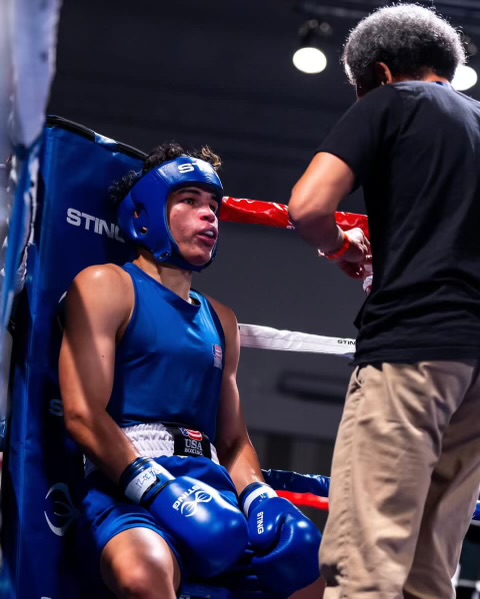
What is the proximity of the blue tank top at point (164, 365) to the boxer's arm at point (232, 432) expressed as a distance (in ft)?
0.18

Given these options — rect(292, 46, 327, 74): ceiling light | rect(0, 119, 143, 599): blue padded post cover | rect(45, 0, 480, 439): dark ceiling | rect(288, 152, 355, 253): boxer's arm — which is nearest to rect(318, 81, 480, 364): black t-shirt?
rect(288, 152, 355, 253): boxer's arm

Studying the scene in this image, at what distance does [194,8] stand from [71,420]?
4.33 m

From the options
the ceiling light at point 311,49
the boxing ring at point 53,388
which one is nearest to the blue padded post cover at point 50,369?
the boxing ring at point 53,388

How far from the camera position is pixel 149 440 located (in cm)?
190

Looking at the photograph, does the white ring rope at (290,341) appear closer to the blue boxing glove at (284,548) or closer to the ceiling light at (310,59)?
the blue boxing glove at (284,548)

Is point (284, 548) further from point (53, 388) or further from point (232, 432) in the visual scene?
point (53, 388)

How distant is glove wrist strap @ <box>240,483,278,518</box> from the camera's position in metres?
1.97

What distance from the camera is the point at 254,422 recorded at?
598cm

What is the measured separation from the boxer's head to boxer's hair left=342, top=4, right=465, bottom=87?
1.82ft

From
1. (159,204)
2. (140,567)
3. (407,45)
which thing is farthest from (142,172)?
(140,567)

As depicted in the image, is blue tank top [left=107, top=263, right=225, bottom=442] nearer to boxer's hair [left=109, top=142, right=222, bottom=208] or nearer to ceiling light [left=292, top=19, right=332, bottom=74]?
boxer's hair [left=109, top=142, right=222, bottom=208]

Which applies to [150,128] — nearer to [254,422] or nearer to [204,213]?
[254,422]

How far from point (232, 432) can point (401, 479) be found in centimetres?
84

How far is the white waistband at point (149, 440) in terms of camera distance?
188cm
